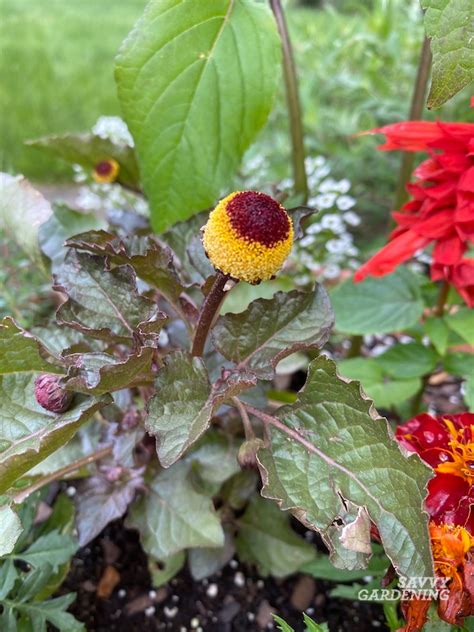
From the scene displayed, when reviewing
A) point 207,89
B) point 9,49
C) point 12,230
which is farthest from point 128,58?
point 9,49

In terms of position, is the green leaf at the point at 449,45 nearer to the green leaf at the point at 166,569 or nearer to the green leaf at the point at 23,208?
the green leaf at the point at 23,208

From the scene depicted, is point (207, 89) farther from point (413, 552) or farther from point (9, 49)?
point (9, 49)

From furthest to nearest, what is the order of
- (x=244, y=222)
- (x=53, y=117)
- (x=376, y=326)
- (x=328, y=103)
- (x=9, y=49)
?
(x=9, y=49) < (x=53, y=117) < (x=328, y=103) < (x=376, y=326) < (x=244, y=222)

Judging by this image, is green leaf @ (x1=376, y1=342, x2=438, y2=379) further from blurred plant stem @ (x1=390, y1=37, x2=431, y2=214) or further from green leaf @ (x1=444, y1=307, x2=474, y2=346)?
blurred plant stem @ (x1=390, y1=37, x2=431, y2=214)

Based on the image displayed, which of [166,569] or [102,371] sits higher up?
[102,371]

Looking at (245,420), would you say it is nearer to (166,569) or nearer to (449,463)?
(449,463)

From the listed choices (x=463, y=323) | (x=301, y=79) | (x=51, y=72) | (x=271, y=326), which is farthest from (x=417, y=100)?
(x=51, y=72)
